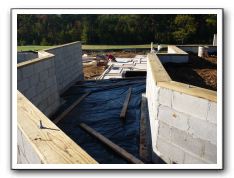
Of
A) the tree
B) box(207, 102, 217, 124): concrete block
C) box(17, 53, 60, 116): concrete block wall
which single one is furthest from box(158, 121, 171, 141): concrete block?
the tree

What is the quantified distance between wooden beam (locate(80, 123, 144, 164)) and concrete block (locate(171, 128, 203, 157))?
0.93 metres

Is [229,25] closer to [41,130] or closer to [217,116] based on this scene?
[217,116]

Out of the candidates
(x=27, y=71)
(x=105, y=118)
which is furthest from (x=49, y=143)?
(x=105, y=118)

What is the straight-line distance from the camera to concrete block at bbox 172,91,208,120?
381 cm

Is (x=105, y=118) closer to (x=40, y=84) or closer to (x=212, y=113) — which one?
(x=40, y=84)

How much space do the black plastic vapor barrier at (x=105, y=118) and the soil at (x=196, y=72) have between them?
60.8 inches

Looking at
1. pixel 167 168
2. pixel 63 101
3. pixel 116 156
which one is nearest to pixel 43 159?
pixel 167 168

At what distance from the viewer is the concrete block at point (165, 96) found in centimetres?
435

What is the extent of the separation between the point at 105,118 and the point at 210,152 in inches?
159

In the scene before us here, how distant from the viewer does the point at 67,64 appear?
11.6 metres

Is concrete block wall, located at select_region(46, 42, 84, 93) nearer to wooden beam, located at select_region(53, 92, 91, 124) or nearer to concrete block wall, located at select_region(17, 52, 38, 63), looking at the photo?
concrete block wall, located at select_region(17, 52, 38, 63)
